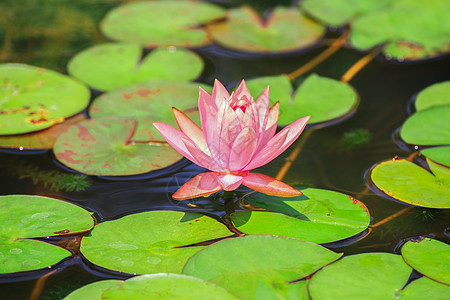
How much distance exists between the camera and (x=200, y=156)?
6.59ft

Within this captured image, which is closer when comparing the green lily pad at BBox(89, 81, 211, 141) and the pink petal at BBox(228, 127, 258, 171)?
the pink petal at BBox(228, 127, 258, 171)

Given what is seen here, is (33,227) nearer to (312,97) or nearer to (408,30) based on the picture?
(312,97)

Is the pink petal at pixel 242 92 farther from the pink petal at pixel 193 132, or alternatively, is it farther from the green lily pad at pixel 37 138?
the green lily pad at pixel 37 138

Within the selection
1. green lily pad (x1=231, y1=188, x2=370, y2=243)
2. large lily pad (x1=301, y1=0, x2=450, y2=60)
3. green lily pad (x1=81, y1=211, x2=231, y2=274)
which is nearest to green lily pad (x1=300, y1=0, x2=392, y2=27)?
large lily pad (x1=301, y1=0, x2=450, y2=60)

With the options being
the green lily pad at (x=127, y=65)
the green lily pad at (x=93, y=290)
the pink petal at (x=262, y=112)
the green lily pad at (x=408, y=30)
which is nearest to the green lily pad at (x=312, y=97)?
the green lily pad at (x=127, y=65)

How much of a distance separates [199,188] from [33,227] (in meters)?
0.72

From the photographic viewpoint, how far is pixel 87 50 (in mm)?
3449

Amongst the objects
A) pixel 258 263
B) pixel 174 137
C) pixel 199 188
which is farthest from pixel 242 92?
pixel 258 263

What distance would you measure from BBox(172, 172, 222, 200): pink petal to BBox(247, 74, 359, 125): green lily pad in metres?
0.90

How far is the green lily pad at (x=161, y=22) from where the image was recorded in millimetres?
3664

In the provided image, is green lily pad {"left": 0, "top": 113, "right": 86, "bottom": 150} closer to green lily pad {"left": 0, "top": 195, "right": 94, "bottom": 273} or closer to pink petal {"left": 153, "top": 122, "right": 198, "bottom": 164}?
green lily pad {"left": 0, "top": 195, "right": 94, "bottom": 273}

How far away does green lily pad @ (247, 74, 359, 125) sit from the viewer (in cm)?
286

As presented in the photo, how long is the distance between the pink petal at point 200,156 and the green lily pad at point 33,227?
535 millimetres

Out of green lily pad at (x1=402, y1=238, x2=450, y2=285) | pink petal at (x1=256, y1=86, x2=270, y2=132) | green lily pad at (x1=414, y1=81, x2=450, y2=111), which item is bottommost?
green lily pad at (x1=402, y1=238, x2=450, y2=285)
